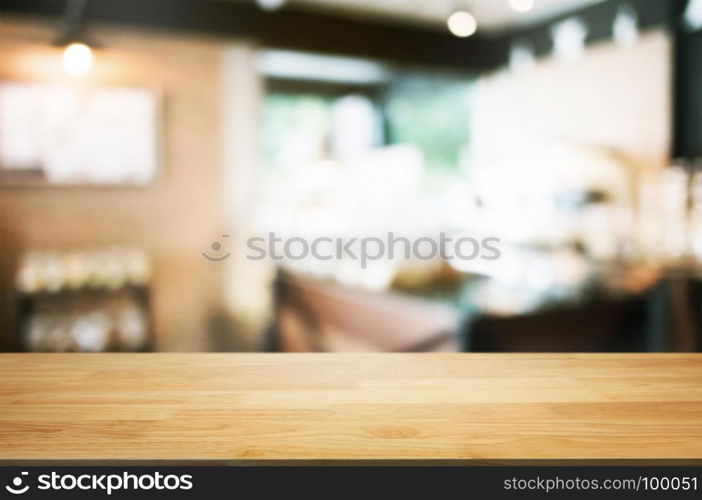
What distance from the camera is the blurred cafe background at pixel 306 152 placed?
12.0ft

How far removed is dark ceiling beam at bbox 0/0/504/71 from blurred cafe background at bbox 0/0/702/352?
0.02 meters

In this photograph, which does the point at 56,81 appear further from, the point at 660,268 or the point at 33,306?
the point at 660,268

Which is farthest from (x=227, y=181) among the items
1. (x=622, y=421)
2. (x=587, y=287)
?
(x=622, y=421)

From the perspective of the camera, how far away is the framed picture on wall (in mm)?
3768

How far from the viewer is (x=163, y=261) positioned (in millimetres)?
4121

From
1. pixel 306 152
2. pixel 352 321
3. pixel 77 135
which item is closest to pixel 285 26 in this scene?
pixel 306 152

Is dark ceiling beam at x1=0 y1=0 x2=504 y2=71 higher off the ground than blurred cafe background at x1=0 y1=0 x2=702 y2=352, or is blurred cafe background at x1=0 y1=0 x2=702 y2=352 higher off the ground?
dark ceiling beam at x1=0 y1=0 x2=504 y2=71

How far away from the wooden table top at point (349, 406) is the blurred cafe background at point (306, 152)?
195 cm

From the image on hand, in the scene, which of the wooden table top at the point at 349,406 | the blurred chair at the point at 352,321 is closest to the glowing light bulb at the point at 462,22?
the blurred chair at the point at 352,321

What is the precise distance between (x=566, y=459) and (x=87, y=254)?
12.6 ft

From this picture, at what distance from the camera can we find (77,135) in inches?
152

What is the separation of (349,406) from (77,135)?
3697 millimetres

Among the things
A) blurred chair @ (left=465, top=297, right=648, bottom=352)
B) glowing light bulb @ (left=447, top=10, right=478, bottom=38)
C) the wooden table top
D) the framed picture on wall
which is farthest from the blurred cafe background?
the wooden table top

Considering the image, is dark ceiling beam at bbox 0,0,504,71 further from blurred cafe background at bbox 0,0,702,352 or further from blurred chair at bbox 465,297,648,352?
blurred chair at bbox 465,297,648,352
